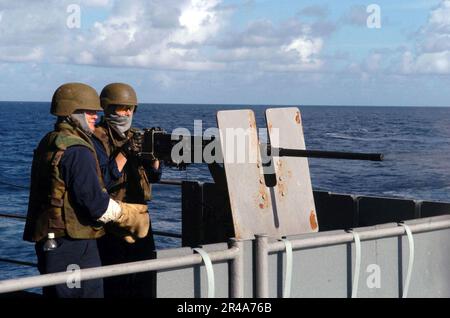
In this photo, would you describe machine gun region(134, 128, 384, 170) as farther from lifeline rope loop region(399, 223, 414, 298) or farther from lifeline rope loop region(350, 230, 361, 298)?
lifeline rope loop region(350, 230, 361, 298)

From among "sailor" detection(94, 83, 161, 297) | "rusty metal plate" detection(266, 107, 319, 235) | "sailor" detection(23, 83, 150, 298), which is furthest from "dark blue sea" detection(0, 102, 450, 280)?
"sailor" detection(23, 83, 150, 298)

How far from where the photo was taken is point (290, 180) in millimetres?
6250

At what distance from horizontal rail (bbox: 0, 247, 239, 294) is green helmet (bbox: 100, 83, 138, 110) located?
7.31 ft

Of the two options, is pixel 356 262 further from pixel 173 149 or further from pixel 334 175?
pixel 334 175

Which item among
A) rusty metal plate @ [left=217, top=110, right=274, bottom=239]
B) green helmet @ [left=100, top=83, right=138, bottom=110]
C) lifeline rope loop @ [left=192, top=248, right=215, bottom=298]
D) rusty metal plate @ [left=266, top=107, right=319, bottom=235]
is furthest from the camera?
green helmet @ [left=100, top=83, right=138, bottom=110]

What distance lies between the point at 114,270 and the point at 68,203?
1332mm

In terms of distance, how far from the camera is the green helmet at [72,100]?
17.5 ft

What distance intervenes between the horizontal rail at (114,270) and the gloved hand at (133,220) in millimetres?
1203

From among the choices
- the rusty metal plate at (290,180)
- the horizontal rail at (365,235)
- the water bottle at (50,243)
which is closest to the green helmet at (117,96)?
the rusty metal plate at (290,180)

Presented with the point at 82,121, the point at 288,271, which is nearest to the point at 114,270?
the point at 288,271

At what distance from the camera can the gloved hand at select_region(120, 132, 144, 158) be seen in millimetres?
6035

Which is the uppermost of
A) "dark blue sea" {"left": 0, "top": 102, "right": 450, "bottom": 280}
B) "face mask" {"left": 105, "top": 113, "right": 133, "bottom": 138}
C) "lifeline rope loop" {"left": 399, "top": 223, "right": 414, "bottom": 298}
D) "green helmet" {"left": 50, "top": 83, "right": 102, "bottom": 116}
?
"green helmet" {"left": 50, "top": 83, "right": 102, "bottom": 116}

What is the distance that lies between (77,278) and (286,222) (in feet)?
8.56
